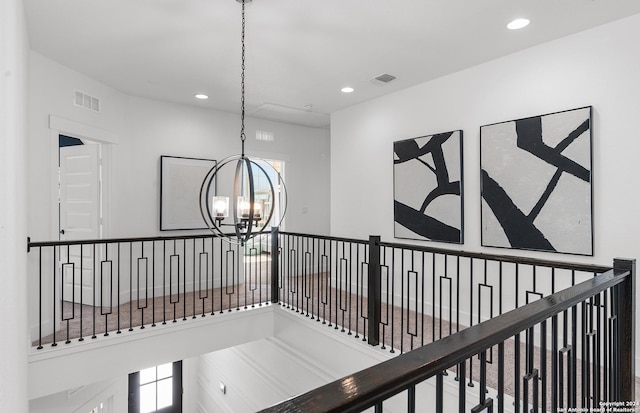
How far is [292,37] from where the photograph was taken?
3.35 m

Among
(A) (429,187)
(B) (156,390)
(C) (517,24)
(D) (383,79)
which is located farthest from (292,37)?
(B) (156,390)

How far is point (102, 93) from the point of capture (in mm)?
4672

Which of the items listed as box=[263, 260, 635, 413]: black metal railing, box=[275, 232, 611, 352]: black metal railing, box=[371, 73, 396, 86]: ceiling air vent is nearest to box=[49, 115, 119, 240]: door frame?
box=[275, 232, 611, 352]: black metal railing

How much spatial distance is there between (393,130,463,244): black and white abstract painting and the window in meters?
5.64

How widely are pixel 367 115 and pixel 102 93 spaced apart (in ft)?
11.6

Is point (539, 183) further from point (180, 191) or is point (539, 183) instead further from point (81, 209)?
point (81, 209)

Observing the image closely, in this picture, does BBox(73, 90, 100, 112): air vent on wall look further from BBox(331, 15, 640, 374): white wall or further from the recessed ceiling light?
the recessed ceiling light

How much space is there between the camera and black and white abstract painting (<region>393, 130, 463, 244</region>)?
4.19 meters

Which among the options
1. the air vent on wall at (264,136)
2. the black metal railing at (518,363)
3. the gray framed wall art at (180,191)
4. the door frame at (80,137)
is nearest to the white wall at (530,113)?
the black metal railing at (518,363)

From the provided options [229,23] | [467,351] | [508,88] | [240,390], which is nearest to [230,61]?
[229,23]

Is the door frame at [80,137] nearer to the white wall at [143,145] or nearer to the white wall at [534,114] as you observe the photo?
the white wall at [143,145]

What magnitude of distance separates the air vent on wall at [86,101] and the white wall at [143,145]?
0.18 feet

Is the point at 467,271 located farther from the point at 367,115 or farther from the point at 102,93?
the point at 102,93

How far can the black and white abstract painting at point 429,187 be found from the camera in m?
4.19
